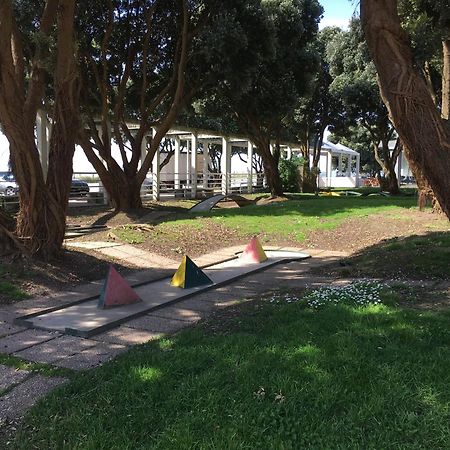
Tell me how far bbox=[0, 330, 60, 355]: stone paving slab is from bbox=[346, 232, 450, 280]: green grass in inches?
169

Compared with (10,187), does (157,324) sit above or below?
below

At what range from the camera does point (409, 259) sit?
7398 millimetres

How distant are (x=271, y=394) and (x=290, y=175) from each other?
2676 centimetres

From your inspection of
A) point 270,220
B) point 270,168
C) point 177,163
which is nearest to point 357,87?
point 270,168

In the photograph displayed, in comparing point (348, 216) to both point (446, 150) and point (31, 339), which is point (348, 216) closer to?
point (446, 150)

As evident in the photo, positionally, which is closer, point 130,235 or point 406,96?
point 406,96

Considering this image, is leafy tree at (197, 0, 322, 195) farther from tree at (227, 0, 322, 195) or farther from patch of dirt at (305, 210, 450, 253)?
patch of dirt at (305, 210, 450, 253)

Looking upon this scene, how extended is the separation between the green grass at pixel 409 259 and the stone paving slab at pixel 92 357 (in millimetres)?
3916

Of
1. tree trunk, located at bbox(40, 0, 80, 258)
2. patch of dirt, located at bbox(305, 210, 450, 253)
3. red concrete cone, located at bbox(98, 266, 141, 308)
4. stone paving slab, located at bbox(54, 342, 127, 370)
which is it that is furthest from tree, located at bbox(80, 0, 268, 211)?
stone paving slab, located at bbox(54, 342, 127, 370)

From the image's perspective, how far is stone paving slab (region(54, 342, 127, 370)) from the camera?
14.0ft

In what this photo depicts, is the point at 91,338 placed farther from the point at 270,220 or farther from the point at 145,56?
the point at 145,56

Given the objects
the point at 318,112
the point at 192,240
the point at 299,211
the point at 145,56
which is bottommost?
the point at 192,240

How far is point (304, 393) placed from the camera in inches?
126

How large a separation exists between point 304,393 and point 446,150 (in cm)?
371
